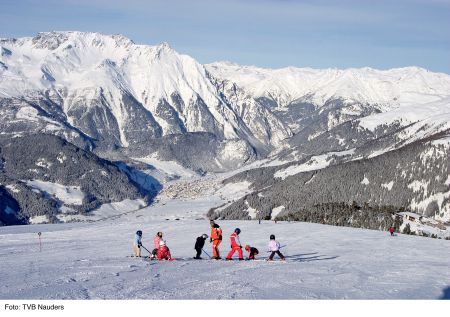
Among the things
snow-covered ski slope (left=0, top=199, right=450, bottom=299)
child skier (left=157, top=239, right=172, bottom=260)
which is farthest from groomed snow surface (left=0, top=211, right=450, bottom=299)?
child skier (left=157, top=239, right=172, bottom=260)

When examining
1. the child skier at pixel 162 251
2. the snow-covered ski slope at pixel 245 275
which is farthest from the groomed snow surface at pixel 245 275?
the child skier at pixel 162 251

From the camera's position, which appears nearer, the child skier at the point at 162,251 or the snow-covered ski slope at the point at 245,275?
the snow-covered ski slope at the point at 245,275

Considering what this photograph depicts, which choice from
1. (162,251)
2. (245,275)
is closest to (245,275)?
(245,275)

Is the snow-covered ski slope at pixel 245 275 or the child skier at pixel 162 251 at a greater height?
the child skier at pixel 162 251

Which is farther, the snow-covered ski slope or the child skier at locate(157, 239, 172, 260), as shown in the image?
the child skier at locate(157, 239, 172, 260)

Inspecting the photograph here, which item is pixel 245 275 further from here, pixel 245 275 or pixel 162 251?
pixel 162 251

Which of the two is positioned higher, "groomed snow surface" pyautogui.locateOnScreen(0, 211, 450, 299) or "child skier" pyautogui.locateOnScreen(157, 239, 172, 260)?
"child skier" pyautogui.locateOnScreen(157, 239, 172, 260)

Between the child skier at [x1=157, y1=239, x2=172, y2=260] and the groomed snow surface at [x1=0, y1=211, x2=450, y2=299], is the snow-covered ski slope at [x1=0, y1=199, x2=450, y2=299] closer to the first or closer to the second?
the groomed snow surface at [x1=0, y1=211, x2=450, y2=299]

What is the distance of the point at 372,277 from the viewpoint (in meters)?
39.2

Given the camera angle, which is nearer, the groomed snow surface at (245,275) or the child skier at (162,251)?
the groomed snow surface at (245,275)

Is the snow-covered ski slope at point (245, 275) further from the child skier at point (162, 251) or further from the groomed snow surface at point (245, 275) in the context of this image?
the child skier at point (162, 251)
